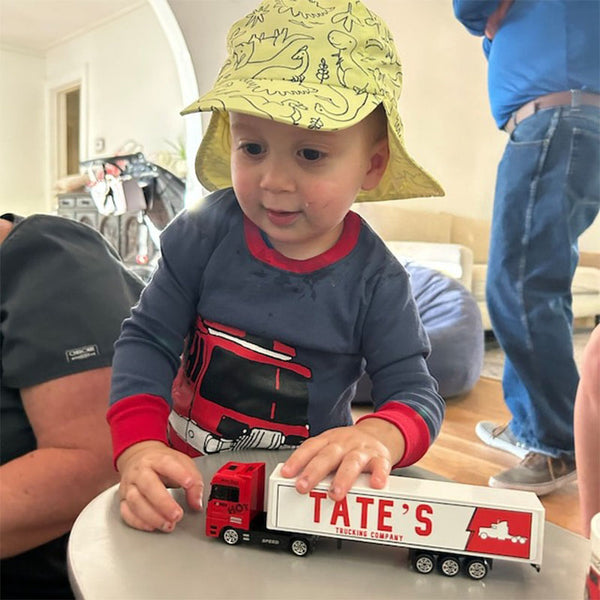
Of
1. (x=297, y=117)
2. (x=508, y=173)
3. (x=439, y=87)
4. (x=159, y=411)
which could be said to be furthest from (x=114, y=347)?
(x=439, y=87)

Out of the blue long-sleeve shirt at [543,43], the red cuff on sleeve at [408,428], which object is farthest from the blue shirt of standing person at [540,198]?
the red cuff on sleeve at [408,428]

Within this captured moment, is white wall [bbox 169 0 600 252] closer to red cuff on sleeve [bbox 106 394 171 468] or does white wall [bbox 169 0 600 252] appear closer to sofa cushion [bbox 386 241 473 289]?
sofa cushion [bbox 386 241 473 289]

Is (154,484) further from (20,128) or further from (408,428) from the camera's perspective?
(20,128)

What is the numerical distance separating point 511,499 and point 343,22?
422 millimetres

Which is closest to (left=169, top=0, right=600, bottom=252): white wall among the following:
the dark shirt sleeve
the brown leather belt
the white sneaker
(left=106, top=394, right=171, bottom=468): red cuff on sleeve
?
the brown leather belt

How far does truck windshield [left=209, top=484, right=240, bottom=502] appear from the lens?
419 mm

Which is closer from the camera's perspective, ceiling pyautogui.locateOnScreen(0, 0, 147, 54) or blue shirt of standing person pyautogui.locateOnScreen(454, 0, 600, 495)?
ceiling pyautogui.locateOnScreen(0, 0, 147, 54)

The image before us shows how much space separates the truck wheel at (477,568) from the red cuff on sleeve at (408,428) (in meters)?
0.14

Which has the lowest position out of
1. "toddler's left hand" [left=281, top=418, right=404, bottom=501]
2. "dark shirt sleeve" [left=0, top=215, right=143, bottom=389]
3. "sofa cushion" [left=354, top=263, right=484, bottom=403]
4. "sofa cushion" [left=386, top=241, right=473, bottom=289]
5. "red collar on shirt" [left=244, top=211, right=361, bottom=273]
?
"sofa cushion" [left=354, top=263, right=484, bottom=403]

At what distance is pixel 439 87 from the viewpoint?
2.24m

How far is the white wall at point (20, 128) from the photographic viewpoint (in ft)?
2.84

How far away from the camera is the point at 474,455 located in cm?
155

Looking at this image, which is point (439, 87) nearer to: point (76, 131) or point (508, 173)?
point (508, 173)

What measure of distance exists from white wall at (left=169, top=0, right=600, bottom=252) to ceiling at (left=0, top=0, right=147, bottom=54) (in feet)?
2.22
